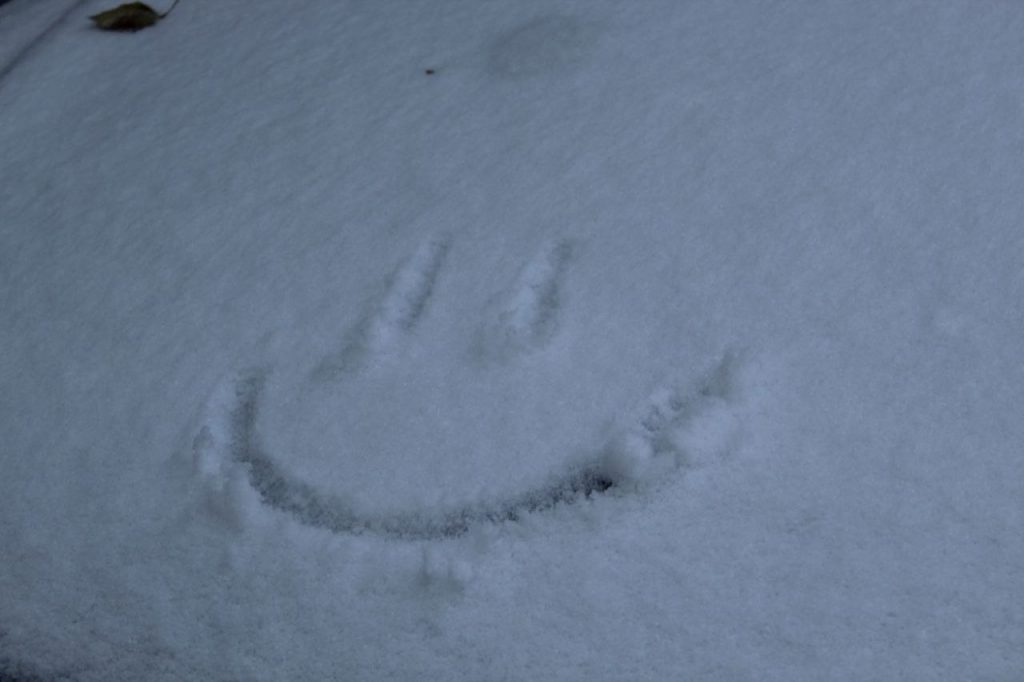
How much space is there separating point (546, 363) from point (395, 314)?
6.1 inches

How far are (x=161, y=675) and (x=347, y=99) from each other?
647mm

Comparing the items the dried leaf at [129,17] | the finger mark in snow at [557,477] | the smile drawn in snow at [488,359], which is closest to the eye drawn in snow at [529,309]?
the smile drawn in snow at [488,359]

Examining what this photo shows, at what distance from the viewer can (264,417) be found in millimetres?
916

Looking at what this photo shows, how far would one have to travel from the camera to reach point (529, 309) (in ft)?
3.03

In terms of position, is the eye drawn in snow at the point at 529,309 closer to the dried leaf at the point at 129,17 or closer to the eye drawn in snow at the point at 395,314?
the eye drawn in snow at the point at 395,314

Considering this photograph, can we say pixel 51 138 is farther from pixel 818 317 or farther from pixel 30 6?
pixel 818 317

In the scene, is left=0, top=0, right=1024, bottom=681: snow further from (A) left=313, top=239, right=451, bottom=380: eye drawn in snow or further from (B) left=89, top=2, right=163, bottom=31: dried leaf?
(B) left=89, top=2, right=163, bottom=31: dried leaf

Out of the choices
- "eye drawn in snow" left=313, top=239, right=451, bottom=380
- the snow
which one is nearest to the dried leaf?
the snow

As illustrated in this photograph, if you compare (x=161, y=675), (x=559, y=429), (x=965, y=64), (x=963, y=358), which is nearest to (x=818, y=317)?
(x=963, y=358)

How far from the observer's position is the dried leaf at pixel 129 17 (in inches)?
56.2

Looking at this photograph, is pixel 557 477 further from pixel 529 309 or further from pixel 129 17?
pixel 129 17

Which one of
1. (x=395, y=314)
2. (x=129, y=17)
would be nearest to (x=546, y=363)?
(x=395, y=314)

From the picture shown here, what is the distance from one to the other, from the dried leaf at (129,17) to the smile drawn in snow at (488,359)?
69cm

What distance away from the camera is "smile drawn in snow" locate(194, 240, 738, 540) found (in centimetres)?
81
